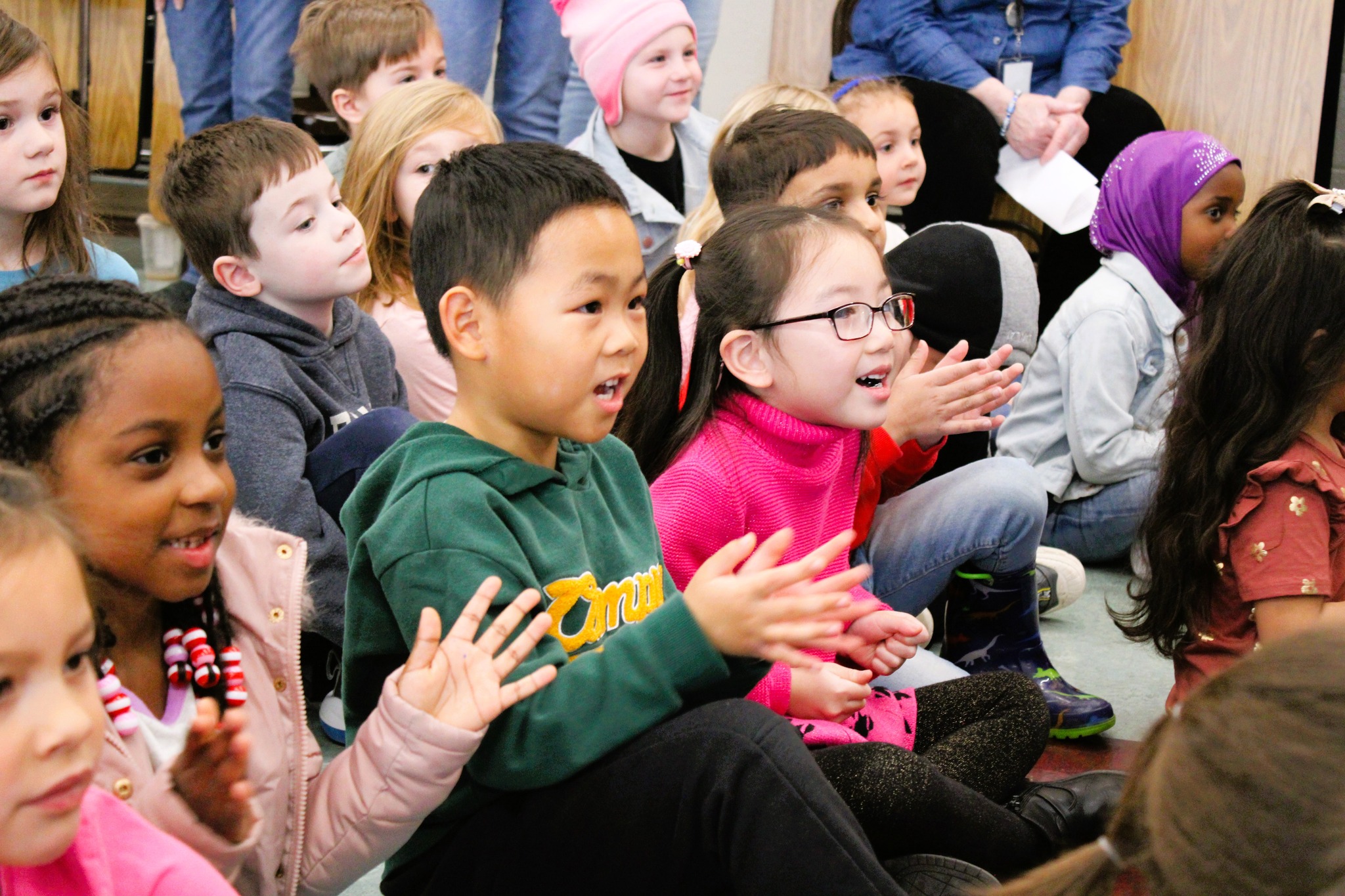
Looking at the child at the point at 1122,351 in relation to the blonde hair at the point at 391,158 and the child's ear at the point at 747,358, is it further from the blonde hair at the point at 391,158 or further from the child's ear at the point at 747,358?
the blonde hair at the point at 391,158

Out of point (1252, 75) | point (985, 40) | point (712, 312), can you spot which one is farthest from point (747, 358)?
point (1252, 75)

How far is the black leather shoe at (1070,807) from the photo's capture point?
5.08 feet

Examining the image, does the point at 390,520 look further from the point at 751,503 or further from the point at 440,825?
the point at 751,503

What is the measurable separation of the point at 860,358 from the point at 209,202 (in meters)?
1.03

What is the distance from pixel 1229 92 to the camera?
3.81 metres

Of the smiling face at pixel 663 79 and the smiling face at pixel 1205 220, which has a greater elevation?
the smiling face at pixel 663 79

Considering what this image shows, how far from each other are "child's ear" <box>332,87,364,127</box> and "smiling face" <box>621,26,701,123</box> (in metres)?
0.61

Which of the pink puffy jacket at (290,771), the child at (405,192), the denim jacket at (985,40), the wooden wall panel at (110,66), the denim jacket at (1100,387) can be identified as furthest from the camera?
the wooden wall panel at (110,66)

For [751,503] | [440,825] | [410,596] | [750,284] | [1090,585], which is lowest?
[1090,585]

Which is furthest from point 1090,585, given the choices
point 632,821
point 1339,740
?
point 1339,740

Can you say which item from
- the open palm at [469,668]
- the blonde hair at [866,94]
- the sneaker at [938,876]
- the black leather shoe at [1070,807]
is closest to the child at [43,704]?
the open palm at [469,668]

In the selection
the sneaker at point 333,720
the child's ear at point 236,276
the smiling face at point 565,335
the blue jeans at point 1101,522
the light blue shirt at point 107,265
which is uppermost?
the smiling face at point 565,335

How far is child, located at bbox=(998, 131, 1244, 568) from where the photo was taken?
2654 mm

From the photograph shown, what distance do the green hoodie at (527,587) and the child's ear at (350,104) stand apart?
1856 millimetres
